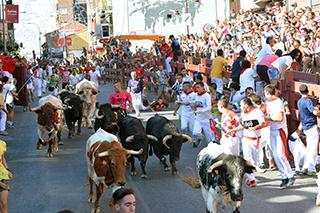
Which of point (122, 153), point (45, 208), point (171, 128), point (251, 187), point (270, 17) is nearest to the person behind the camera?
point (122, 153)

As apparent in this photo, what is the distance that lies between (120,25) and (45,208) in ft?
163

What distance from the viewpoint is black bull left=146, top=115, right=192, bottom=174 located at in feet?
44.9

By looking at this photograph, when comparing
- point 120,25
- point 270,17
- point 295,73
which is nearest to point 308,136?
point 295,73

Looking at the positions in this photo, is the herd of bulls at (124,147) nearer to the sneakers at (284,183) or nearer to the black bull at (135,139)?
the black bull at (135,139)

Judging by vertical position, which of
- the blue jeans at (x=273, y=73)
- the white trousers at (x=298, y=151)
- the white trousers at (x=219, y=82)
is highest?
the blue jeans at (x=273, y=73)

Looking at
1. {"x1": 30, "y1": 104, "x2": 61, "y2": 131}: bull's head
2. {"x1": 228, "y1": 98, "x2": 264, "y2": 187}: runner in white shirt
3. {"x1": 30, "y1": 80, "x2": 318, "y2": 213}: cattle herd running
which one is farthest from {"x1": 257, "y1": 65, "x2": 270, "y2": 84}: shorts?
{"x1": 30, "y1": 104, "x2": 61, "y2": 131}: bull's head

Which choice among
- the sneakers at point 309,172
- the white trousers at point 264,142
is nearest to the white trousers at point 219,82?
the white trousers at point 264,142

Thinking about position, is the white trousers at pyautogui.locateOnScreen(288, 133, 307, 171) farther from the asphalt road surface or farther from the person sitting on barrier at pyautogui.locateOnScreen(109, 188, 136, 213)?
the person sitting on barrier at pyautogui.locateOnScreen(109, 188, 136, 213)

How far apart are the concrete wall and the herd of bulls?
127 ft

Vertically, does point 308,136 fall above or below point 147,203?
above

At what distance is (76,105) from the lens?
63.9 feet

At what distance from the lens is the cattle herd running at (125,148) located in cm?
922

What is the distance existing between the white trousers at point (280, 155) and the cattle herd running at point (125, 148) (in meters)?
1.76

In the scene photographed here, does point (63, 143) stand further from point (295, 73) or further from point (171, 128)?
point (295, 73)
